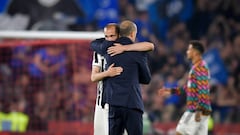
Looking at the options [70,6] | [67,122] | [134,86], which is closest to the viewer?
[134,86]

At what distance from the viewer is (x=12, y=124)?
1781 centimetres

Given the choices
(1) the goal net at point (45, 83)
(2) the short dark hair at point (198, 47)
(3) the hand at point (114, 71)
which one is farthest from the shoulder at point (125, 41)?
(1) the goal net at point (45, 83)

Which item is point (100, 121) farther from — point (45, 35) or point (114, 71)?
point (45, 35)

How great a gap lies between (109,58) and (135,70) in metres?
0.37

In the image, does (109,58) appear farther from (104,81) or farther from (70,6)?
(70,6)

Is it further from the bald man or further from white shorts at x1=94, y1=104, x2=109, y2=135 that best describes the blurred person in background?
the bald man

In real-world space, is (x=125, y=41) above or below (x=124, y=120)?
above

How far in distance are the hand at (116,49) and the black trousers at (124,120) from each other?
63cm

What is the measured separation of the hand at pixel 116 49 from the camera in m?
11.1

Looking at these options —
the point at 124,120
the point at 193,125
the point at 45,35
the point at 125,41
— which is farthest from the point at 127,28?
the point at 45,35

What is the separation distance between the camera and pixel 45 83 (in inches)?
694

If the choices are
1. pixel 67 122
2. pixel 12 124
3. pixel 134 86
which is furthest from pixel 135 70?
pixel 12 124

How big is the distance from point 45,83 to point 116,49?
6633 millimetres

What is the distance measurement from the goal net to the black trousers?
5939mm
